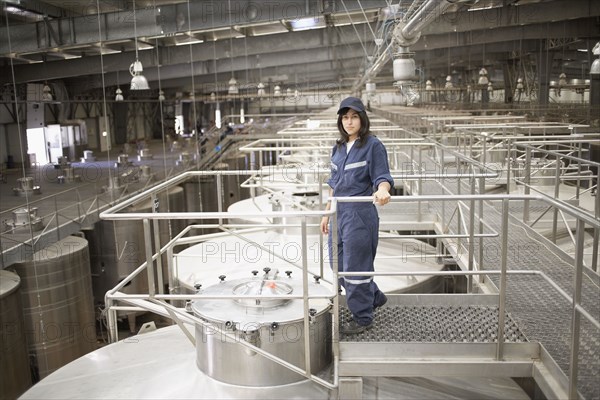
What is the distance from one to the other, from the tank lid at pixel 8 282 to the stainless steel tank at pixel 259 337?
4.72 meters

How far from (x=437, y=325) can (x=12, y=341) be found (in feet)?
20.5

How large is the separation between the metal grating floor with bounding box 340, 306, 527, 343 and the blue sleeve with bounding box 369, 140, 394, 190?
957mm

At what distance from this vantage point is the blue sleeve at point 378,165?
3.66 metres

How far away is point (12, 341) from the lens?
7.76 meters

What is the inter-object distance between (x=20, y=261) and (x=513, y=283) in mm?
7115

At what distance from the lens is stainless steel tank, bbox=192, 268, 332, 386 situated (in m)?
3.59

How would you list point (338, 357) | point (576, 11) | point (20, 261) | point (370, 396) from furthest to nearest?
point (576, 11) → point (20, 261) → point (370, 396) → point (338, 357)

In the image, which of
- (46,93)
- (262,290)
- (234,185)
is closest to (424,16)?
(262,290)

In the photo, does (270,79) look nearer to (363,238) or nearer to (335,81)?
(335,81)

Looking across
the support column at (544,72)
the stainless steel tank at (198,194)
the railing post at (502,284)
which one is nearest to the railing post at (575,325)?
the railing post at (502,284)

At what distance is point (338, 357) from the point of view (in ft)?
11.8

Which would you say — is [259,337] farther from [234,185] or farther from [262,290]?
[234,185]

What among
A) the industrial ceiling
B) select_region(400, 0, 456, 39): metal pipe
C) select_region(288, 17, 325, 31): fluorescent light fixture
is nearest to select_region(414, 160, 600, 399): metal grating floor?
select_region(400, 0, 456, 39): metal pipe

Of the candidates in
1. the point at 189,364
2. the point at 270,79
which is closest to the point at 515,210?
the point at 189,364
